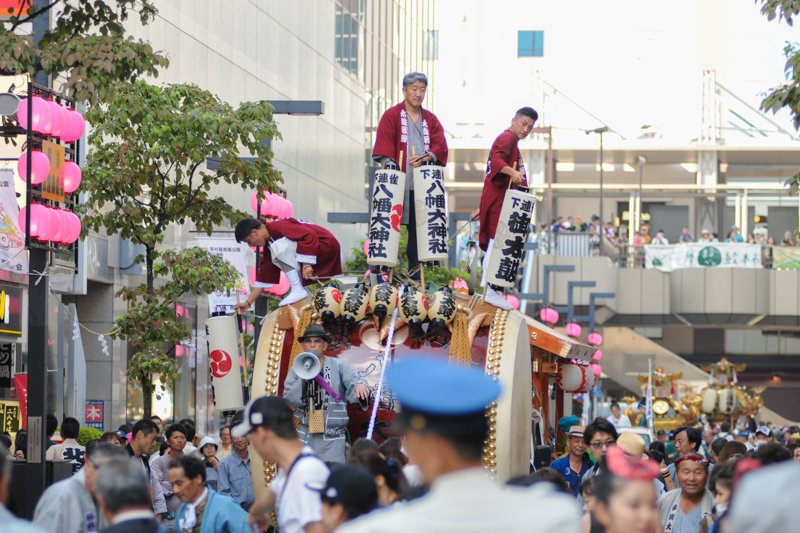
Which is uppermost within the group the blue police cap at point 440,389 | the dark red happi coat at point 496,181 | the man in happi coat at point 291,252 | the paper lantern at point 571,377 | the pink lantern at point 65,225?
the dark red happi coat at point 496,181

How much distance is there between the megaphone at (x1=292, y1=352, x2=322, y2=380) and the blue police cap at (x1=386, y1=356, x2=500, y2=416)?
749cm

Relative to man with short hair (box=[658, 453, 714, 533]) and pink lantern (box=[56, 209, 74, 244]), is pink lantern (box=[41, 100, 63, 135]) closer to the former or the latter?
pink lantern (box=[56, 209, 74, 244])

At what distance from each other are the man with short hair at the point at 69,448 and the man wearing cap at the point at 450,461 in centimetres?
1091

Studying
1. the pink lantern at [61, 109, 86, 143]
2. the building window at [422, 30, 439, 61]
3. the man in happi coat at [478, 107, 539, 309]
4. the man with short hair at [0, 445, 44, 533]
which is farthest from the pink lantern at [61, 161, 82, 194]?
the building window at [422, 30, 439, 61]

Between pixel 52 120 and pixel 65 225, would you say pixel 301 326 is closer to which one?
pixel 65 225

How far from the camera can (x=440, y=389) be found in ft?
15.8

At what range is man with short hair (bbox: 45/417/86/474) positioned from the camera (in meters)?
15.4

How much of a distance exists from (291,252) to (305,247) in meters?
0.14

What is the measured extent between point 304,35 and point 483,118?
32.1 m

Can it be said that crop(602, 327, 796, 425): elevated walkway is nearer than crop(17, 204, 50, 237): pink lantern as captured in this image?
No

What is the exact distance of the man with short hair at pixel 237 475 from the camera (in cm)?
1410

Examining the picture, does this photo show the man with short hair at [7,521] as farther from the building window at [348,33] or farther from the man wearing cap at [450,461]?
the building window at [348,33]

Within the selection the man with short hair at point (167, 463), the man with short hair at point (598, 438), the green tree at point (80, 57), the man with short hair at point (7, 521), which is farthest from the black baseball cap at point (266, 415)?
the green tree at point (80, 57)

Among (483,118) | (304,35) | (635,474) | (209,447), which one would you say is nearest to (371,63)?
(304,35)
